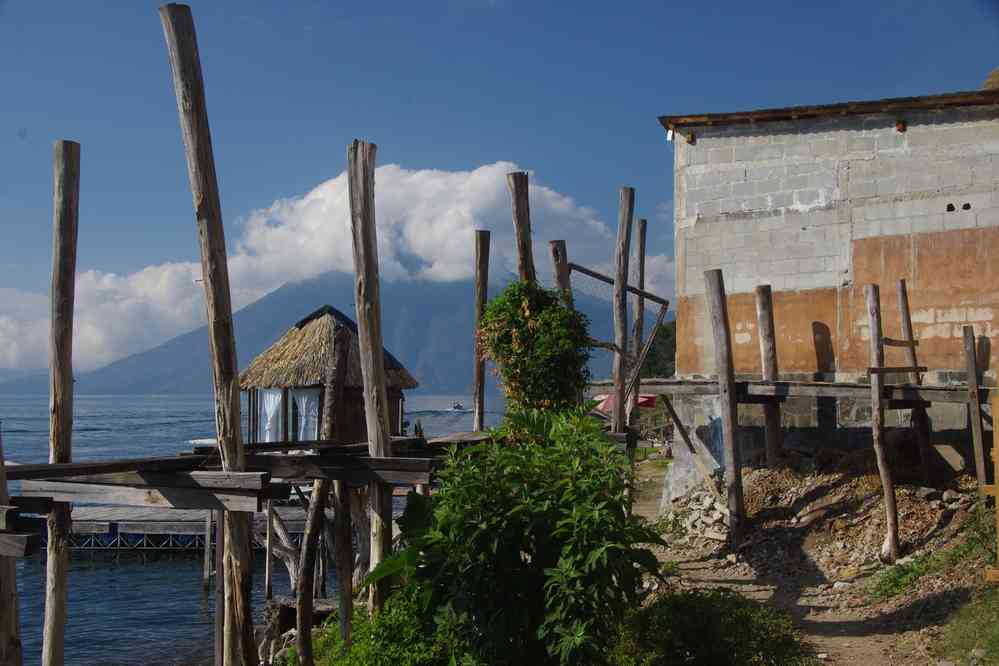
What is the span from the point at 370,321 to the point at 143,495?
281cm

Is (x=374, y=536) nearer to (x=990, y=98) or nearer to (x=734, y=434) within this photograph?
(x=734, y=434)

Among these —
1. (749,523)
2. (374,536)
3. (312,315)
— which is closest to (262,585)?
(312,315)

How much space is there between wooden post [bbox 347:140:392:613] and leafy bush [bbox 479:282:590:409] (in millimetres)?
2204

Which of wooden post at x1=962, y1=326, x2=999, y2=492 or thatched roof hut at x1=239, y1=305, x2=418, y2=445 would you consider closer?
wooden post at x1=962, y1=326, x2=999, y2=492

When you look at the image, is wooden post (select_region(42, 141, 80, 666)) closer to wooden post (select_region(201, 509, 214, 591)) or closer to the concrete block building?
the concrete block building

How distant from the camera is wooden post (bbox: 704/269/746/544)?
48.7 feet

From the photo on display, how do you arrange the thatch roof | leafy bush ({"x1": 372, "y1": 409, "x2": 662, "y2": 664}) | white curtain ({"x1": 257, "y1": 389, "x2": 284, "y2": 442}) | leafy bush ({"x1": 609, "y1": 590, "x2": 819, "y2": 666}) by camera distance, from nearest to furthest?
leafy bush ({"x1": 372, "y1": 409, "x2": 662, "y2": 664}), leafy bush ({"x1": 609, "y1": 590, "x2": 819, "y2": 666}), the thatch roof, white curtain ({"x1": 257, "y1": 389, "x2": 284, "y2": 442})

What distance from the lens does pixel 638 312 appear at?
61.0 ft

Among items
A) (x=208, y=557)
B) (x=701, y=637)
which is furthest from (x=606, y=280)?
(x=208, y=557)

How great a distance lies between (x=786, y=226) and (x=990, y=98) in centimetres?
350

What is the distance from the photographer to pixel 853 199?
1596cm

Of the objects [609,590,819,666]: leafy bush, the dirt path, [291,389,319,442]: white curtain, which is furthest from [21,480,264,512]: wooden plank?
[291,389,319,442]: white curtain

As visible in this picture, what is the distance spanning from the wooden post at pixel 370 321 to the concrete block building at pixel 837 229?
27.2ft

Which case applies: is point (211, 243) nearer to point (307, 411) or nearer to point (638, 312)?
point (638, 312)
